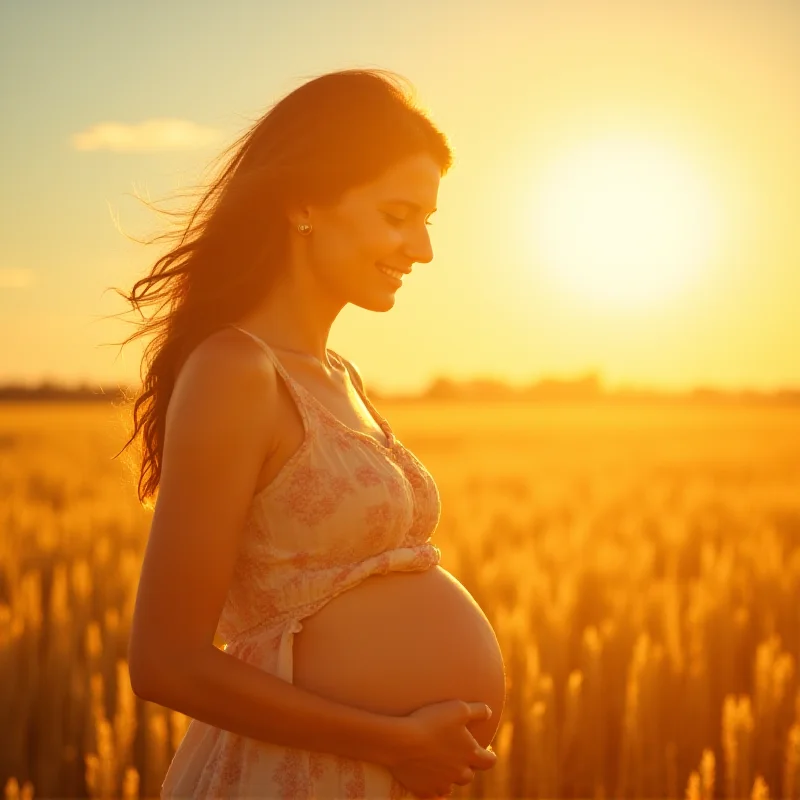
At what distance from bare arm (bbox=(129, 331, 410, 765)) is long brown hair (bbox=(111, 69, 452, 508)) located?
278 millimetres

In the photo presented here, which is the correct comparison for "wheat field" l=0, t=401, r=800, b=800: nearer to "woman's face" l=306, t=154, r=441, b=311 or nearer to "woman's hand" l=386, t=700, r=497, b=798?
"woman's face" l=306, t=154, r=441, b=311

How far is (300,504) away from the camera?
5.61ft

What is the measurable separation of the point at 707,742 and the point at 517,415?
38.2 metres

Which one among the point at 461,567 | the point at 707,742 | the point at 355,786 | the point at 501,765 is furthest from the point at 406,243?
the point at 461,567

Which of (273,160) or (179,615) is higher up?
(273,160)

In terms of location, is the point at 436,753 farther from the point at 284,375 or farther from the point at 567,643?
the point at 567,643

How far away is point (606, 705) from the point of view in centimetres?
451

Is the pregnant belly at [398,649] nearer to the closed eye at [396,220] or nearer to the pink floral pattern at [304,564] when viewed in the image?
the pink floral pattern at [304,564]

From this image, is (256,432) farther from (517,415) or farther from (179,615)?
(517,415)

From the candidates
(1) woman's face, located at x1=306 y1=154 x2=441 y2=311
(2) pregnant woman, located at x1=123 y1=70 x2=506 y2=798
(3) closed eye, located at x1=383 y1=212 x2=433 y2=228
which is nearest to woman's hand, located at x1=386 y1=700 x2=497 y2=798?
(2) pregnant woman, located at x1=123 y1=70 x2=506 y2=798

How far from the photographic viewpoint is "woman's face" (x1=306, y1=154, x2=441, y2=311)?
1889mm

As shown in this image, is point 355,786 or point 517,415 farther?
point 517,415

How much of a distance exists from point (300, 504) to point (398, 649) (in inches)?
13.5

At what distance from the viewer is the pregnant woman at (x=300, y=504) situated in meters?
1.61
